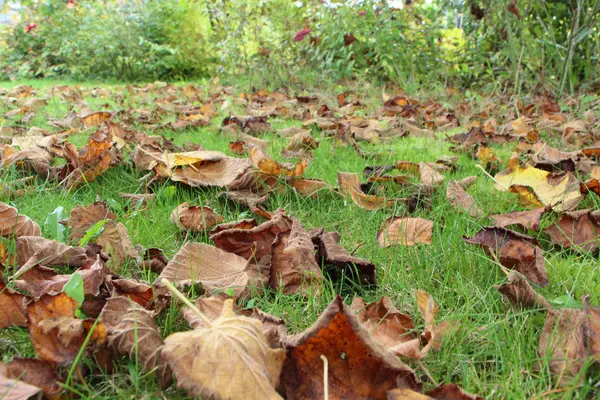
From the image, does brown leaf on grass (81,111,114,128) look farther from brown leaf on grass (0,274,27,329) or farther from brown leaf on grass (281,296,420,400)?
brown leaf on grass (281,296,420,400)

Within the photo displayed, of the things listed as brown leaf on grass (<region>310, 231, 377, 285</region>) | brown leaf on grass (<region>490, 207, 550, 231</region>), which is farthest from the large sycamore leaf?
brown leaf on grass (<region>310, 231, 377, 285</region>)

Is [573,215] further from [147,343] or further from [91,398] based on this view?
[91,398]

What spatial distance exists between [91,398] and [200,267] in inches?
17.9

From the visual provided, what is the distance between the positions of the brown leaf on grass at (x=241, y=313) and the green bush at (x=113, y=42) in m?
7.81

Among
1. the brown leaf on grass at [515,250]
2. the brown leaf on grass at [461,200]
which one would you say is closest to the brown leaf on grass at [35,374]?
the brown leaf on grass at [515,250]

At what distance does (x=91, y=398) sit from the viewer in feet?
2.67

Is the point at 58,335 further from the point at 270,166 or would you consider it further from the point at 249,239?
the point at 270,166

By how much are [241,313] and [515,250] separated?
71 cm

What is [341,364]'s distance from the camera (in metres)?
0.85

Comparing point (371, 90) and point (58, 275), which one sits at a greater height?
point (58, 275)

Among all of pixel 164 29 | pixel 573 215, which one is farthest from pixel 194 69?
pixel 573 215

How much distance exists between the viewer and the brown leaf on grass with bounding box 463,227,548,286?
1.26m

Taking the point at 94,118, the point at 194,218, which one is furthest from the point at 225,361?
the point at 94,118

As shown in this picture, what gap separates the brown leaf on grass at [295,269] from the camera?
1.22 metres
